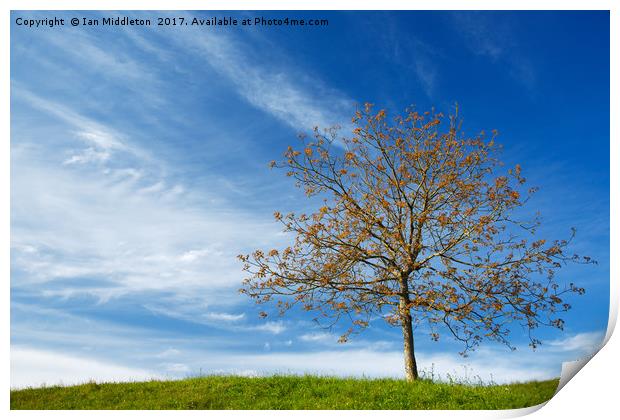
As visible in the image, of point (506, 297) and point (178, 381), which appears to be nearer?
point (506, 297)

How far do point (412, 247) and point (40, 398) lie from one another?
34.3 ft

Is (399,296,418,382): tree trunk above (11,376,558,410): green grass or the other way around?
above

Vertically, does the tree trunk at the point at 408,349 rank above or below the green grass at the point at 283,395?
above

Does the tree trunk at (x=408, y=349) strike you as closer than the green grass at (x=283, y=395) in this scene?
No

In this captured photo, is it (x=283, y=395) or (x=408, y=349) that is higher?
(x=408, y=349)

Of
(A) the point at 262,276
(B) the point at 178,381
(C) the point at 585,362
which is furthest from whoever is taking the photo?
(B) the point at 178,381

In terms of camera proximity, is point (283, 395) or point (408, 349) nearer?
point (283, 395)

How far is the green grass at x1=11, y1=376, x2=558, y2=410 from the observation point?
13586 mm

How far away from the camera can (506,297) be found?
48.3ft

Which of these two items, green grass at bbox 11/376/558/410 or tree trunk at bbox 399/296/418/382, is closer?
green grass at bbox 11/376/558/410

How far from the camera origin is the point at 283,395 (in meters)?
14.8

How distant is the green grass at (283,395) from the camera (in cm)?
1359
